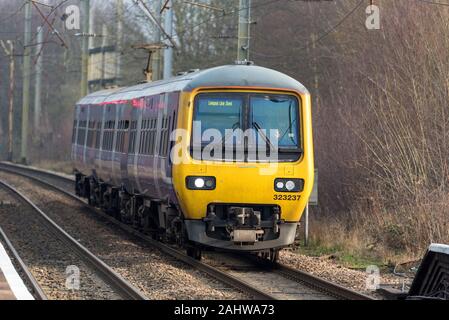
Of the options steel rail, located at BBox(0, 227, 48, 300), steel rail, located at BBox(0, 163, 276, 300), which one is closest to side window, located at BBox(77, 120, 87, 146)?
steel rail, located at BBox(0, 163, 276, 300)

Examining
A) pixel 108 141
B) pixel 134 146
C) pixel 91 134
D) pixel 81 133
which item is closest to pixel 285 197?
pixel 134 146

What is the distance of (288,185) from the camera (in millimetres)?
14797

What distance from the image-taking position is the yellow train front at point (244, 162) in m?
14.6

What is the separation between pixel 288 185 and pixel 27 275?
3.96m

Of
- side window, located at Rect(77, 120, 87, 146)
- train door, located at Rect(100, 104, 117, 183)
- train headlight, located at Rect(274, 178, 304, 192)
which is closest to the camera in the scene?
train headlight, located at Rect(274, 178, 304, 192)

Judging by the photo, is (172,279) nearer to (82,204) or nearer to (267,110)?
(267,110)

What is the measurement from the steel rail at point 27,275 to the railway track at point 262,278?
2.44 metres

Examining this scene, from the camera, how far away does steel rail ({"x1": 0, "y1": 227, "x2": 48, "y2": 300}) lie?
1143cm

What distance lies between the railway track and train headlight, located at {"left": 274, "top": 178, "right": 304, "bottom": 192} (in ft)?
3.69

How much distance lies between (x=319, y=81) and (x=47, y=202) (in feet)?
34.3

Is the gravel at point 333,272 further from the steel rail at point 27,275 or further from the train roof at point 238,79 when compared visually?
the steel rail at point 27,275

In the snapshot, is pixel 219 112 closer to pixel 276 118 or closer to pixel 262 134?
pixel 262 134

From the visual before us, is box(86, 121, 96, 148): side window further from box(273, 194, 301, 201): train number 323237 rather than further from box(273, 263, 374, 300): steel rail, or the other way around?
box(273, 194, 301, 201): train number 323237

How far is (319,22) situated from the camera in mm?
34312
